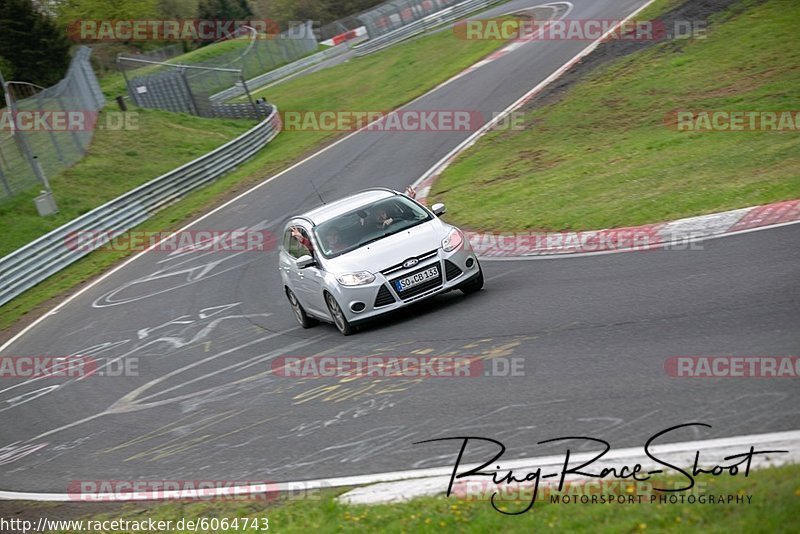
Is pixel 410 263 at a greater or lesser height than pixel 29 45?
lesser

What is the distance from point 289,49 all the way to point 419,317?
191 feet

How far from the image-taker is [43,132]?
3453cm

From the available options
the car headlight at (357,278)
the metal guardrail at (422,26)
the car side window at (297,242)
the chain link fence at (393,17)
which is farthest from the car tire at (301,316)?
the chain link fence at (393,17)

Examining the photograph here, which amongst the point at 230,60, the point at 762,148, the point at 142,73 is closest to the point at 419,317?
the point at 762,148

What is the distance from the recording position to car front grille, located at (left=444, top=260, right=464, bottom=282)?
12828mm

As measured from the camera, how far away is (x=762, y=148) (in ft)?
56.9

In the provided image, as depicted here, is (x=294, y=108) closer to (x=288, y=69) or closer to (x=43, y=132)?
(x=43, y=132)

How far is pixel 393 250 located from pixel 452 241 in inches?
31.5

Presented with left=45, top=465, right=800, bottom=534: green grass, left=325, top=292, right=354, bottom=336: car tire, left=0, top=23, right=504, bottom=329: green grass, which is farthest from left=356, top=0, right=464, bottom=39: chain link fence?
left=45, top=465, right=800, bottom=534: green grass

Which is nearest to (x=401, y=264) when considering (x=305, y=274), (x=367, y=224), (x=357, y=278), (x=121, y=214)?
(x=357, y=278)

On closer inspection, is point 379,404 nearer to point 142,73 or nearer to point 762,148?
point 762,148

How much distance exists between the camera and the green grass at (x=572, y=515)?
5.36 m

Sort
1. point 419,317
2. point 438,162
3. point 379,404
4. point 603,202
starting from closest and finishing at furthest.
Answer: point 379,404 → point 419,317 → point 603,202 → point 438,162

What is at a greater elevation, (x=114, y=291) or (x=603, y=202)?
(x=603, y=202)
